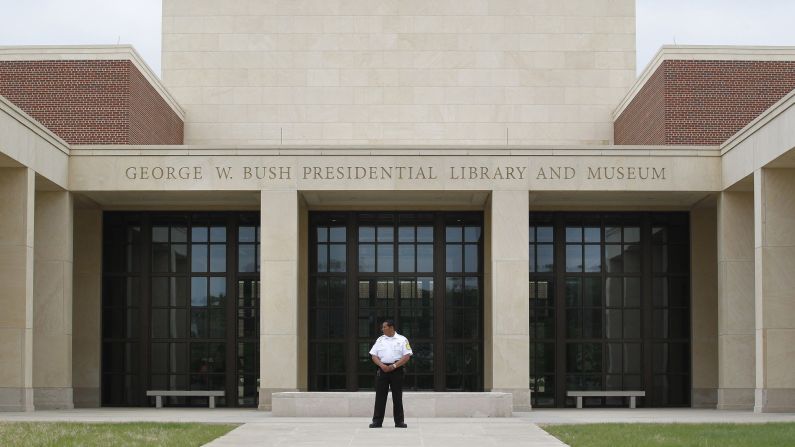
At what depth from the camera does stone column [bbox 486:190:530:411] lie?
27.7 meters

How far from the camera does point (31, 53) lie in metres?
31.0

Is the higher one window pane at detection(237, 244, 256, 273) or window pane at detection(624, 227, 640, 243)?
window pane at detection(624, 227, 640, 243)

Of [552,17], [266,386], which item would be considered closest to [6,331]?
[266,386]

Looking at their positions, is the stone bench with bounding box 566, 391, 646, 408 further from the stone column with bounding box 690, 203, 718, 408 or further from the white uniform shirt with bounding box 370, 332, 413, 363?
the white uniform shirt with bounding box 370, 332, 413, 363

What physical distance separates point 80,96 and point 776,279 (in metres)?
18.2

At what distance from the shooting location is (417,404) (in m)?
22.3

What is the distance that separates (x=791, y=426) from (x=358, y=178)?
12.5 metres

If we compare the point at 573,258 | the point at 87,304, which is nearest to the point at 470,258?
the point at 573,258

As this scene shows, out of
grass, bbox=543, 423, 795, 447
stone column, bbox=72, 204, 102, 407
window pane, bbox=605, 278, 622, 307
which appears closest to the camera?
grass, bbox=543, 423, 795, 447

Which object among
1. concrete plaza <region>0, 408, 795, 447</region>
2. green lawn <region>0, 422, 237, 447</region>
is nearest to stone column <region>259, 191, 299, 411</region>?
concrete plaza <region>0, 408, 795, 447</region>

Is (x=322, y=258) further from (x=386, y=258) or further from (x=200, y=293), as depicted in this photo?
(x=200, y=293)

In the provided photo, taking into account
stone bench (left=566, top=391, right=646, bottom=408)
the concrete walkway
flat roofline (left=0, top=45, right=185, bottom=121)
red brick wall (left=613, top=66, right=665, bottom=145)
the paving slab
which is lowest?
stone bench (left=566, top=391, right=646, bottom=408)

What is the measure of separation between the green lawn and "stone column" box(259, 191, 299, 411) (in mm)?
7494

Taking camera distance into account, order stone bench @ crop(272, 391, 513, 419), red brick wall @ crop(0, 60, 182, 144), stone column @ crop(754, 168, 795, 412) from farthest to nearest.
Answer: red brick wall @ crop(0, 60, 182, 144), stone column @ crop(754, 168, 795, 412), stone bench @ crop(272, 391, 513, 419)
